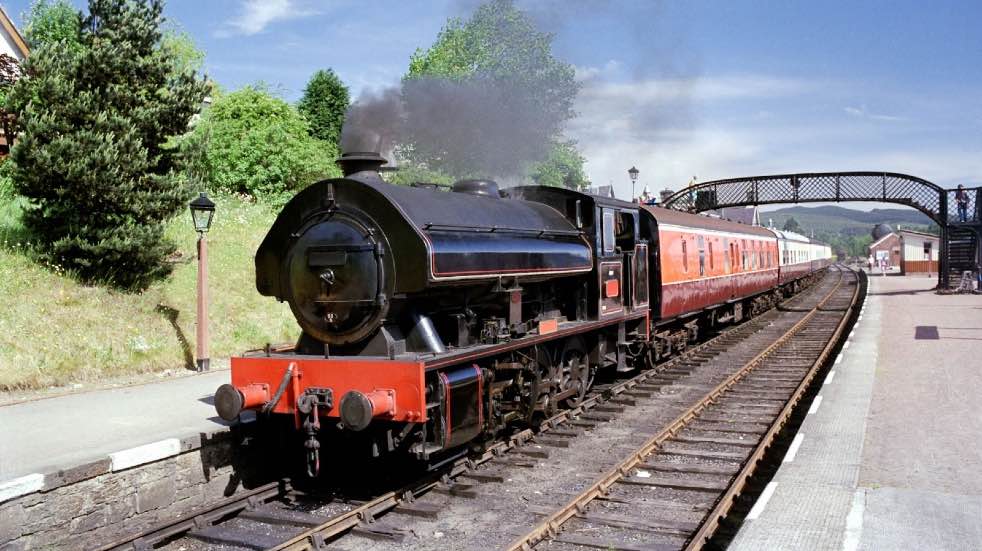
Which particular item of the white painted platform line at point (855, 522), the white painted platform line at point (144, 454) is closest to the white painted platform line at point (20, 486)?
the white painted platform line at point (144, 454)

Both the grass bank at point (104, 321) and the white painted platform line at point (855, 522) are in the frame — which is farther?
the grass bank at point (104, 321)

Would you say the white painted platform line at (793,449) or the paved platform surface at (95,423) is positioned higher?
the paved platform surface at (95,423)

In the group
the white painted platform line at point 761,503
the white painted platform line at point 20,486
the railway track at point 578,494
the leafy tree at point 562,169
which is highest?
the leafy tree at point 562,169

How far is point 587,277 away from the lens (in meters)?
9.99

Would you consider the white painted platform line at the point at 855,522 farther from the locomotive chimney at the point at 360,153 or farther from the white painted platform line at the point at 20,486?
the white painted platform line at the point at 20,486

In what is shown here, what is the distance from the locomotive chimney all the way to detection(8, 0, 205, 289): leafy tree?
5234 mm

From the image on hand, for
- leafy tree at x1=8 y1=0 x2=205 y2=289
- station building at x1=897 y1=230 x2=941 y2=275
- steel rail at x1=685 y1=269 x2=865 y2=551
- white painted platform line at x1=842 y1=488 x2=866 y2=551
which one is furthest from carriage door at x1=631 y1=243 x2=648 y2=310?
station building at x1=897 y1=230 x2=941 y2=275

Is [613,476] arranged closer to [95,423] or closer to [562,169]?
[95,423]

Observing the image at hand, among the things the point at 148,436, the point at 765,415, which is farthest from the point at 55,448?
the point at 765,415

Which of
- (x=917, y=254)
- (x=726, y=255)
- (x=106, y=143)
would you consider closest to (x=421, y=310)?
(x=106, y=143)

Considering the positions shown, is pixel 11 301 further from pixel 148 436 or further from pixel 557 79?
pixel 557 79

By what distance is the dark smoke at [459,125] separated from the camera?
932cm

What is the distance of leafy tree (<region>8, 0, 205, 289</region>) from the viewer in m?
11.7

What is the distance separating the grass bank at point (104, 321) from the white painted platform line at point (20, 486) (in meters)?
4.56
